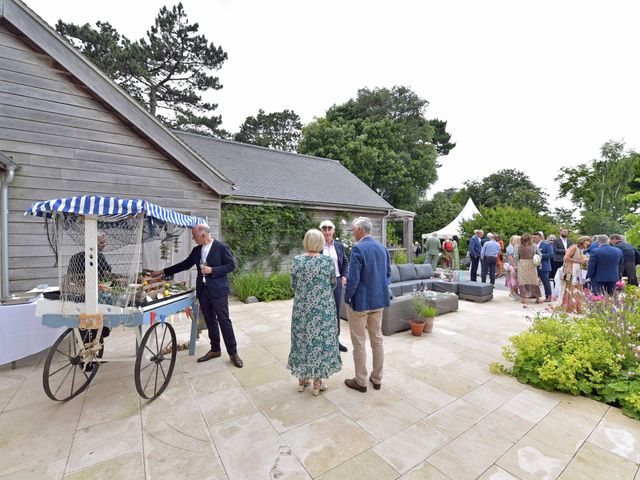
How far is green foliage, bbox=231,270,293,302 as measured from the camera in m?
7.26

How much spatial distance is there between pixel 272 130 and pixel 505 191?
29.3 meters

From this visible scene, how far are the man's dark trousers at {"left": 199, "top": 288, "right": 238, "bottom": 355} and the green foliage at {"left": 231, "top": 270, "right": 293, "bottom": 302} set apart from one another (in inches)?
140

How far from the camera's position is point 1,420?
2.49 metres

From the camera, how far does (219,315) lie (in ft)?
11.4

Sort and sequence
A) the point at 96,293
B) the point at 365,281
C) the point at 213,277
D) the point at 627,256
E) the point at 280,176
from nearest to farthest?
the point at 96,293 < the point at 365,281 < the point at 213,277 < the point at 627,256 < the point at 280,176

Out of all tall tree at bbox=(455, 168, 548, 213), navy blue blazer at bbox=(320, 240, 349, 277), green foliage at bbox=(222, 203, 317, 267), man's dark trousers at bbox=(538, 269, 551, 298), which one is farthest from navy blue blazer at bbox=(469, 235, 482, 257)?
tall tree at bbox=(455, 168, 548, 213)

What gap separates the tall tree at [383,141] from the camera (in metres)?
20.8

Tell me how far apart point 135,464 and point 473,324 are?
5.50m

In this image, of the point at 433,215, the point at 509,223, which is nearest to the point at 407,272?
the point at 509,223

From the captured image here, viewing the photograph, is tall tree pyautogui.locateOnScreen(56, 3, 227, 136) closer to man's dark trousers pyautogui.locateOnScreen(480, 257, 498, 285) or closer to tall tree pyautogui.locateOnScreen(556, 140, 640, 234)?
man's dark trousers pyautogui.locateOnScreen(480, 257, 498, 285)

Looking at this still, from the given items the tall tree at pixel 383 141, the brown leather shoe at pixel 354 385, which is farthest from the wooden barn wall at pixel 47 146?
the tall tree at pixel 383 141

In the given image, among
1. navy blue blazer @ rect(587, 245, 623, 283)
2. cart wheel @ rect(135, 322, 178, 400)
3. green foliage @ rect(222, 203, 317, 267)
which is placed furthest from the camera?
green foliage @ rect(222, 203, 317, 267)

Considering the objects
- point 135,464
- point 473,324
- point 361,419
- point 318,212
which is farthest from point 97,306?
point 318,212

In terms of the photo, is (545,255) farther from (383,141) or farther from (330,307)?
(383,141)
